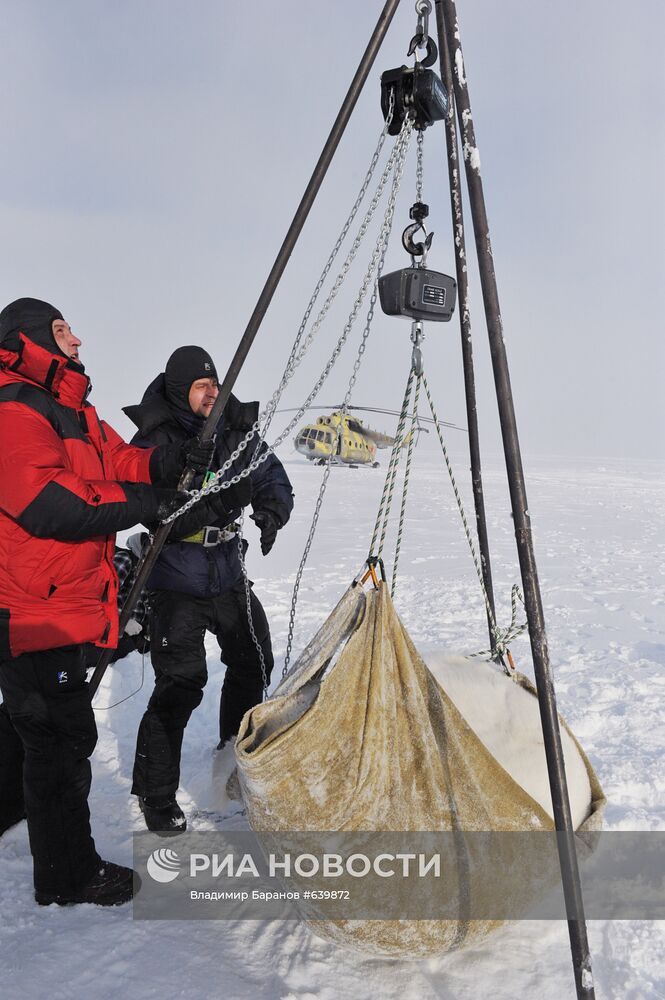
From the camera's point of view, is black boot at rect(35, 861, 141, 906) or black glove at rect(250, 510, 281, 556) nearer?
black boot at rect(35, 861, 141, 906)

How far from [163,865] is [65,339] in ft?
6.77

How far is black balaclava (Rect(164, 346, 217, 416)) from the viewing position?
291 centimetres

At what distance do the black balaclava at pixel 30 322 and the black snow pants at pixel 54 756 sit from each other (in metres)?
1.08

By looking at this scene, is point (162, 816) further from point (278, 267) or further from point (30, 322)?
point (278, 267)

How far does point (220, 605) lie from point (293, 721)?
111 centimetres

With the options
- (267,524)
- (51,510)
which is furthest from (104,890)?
(267,524)

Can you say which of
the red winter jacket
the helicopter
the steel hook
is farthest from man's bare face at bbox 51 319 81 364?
the helicopter

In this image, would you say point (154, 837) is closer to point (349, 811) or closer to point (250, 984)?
point (250, 984)

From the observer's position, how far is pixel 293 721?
2.00 meters

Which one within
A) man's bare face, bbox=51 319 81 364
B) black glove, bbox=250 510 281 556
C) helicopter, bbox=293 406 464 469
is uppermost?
helicopter, bbox=293 406 464 469

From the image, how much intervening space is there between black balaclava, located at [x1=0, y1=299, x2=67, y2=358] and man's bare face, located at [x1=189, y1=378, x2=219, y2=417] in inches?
27.3

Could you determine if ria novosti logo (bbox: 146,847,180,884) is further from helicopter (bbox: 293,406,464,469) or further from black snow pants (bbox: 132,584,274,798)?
helicopter (bbox: 293,406,464,469)

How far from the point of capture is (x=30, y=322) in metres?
2.28

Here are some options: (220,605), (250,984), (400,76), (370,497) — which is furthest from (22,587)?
(370,497)
